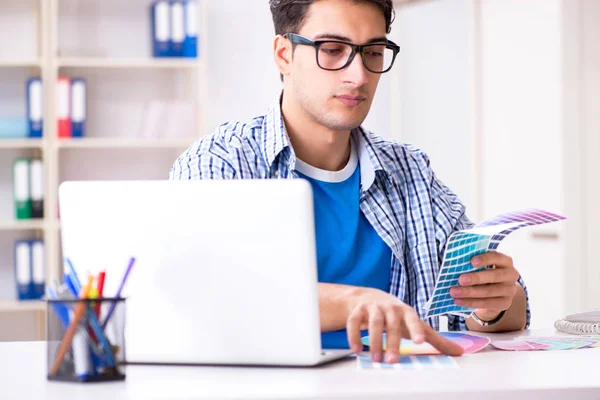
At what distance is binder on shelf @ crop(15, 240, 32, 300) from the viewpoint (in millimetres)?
4062

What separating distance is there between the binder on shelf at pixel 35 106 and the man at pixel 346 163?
234 centimetres

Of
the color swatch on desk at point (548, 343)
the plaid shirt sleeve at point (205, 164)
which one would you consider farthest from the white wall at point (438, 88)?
the color swatch on desk at point (548, 343)

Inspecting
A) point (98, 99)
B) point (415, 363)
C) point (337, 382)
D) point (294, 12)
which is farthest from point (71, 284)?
point (98, 99)

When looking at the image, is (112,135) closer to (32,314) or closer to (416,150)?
(32,314)

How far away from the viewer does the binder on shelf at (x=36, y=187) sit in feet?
13.4

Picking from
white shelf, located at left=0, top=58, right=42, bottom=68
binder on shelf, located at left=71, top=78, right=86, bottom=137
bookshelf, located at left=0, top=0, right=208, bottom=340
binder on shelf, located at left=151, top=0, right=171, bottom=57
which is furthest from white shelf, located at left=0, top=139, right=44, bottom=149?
binder on shelf, located at left=151, top=0, right=171, bottom=57

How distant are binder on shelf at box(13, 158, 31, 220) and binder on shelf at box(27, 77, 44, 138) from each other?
15 cm

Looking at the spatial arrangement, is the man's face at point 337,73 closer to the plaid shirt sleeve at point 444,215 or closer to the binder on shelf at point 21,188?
the plaid shirt sleeve at point 444,215

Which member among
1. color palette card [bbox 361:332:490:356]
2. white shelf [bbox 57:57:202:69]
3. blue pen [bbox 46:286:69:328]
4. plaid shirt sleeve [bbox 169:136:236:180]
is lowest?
color palette card [bbox 361:332:490:356]

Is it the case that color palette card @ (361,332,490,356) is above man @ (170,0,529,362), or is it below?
below

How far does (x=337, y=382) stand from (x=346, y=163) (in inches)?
36.1

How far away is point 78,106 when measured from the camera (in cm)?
411

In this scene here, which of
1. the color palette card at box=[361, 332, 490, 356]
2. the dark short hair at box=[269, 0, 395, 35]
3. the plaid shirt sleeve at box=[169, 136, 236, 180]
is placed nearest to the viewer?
the color palette card at box=[361, 332, 490, 356]

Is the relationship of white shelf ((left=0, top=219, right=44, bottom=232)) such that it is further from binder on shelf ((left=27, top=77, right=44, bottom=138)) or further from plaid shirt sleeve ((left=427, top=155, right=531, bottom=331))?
plaid shirt sleeve ((left=427, top=155, right=531, bottom=331))
